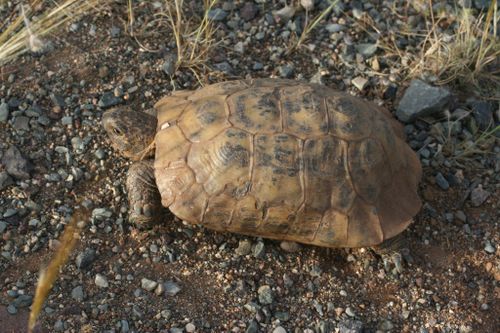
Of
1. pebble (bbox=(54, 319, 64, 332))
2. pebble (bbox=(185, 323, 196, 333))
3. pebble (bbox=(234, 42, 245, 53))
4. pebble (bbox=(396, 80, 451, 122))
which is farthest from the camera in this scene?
pebble (bbox=(234, 42, 245, 53))

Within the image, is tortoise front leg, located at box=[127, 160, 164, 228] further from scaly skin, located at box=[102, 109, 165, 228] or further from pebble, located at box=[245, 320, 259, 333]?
pebble, located at box=[245, 320, 259, 333]

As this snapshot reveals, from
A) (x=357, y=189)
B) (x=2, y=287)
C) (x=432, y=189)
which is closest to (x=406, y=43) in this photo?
(x=432, y=189)

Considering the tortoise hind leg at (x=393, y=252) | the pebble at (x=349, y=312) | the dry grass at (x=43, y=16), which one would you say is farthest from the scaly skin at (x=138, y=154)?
the tortoise hind leg at (x=393, y=252)

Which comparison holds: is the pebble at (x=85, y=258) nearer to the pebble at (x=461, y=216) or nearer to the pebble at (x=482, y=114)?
the pebble at (x=461, y=216)

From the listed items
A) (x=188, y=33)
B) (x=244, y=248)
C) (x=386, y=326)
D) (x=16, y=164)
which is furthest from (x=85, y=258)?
(x=188, y=33)

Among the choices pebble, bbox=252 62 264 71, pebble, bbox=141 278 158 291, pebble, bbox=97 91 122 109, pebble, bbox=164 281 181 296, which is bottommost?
pebble, bbox=164 281 181 296

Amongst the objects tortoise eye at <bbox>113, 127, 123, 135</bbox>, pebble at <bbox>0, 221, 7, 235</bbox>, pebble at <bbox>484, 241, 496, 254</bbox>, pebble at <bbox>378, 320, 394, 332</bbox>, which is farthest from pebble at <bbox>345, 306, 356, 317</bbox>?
pebble at <bbox>0, 221, 7, 235</bbox>

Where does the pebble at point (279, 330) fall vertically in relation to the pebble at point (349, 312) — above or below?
above
